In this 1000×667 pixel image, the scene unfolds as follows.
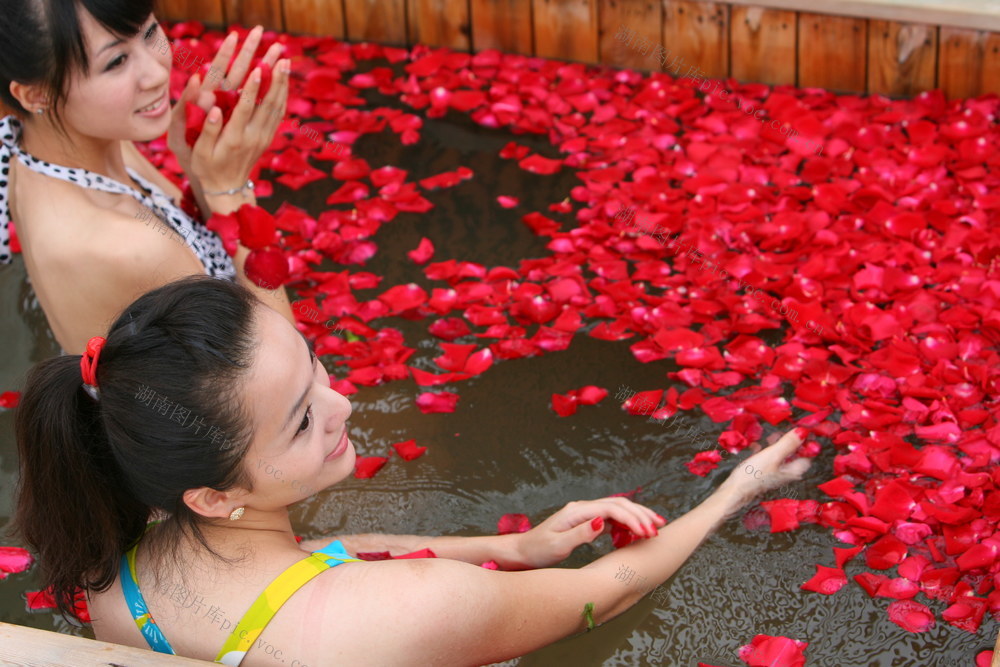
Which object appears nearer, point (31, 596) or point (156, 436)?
point (156, 436)

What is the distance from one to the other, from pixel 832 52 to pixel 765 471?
1.48 metres

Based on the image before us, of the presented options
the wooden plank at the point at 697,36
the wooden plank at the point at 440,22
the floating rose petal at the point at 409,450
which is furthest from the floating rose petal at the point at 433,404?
the wooden plank at the point at 440,22

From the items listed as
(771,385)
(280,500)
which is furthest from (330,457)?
(771,385)

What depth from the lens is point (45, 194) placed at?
1.88 meters

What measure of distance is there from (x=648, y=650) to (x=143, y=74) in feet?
4.07

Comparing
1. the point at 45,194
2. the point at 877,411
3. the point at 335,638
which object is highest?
the point at 45,194

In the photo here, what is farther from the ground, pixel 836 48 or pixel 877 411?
pixel 836 48

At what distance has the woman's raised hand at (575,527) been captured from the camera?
1.84 m

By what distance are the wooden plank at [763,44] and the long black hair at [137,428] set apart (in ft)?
6.83

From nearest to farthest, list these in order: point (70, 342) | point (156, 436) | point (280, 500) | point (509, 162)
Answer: point (156, 436)
point (280, 500)
point (70, 342)
point (509, 162)

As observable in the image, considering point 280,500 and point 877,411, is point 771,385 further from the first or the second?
point 280,500

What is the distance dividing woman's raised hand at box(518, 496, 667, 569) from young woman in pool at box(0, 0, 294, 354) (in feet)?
2.38

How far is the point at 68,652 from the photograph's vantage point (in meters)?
1.42

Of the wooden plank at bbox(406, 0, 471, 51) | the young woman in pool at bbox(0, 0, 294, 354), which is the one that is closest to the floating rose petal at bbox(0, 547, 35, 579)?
the young woman in pool at bbox(0, 0, 294, 354)
